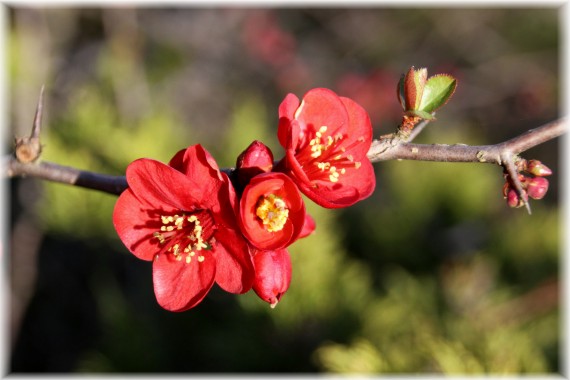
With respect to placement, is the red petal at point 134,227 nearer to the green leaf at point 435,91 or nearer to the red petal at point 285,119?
the red petal at point 285,119

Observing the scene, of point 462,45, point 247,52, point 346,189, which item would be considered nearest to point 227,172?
point 346,189

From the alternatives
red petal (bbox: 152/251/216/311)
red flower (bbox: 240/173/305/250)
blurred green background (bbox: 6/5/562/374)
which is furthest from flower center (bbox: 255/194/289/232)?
blurred green background (bbox: 6/5/562/374)

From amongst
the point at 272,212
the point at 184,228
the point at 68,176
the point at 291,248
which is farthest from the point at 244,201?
the point at 291,248

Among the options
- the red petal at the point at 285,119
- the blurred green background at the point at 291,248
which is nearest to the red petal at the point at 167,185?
the red petal at the point at 285,119

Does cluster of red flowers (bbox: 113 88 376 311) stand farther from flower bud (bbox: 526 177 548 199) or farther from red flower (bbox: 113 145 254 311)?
flower bud (bbox: 526 177 548 199)

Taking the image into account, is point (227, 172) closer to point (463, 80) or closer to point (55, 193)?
point (55, 193)
